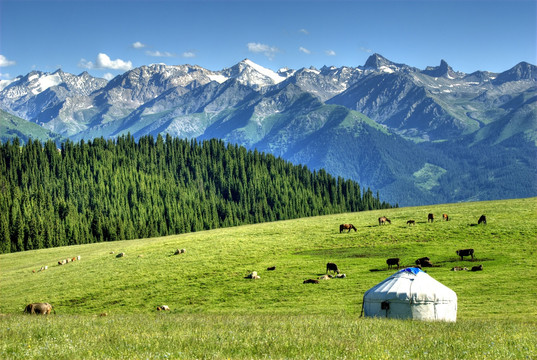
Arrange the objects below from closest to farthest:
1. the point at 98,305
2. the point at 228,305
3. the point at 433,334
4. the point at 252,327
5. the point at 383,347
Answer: the point at 383,347 < the point at 433,334 < the point at 252,327 < the point at 228,305 < the point at 98,305

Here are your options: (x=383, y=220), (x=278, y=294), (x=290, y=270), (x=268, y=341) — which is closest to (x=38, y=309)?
(x=278, y=294)

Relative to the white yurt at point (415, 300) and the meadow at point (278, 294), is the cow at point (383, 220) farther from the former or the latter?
the white yurt at point (415, 300)

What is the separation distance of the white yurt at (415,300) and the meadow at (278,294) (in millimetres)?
2463

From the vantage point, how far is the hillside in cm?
4897

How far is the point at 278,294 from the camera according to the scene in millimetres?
53812

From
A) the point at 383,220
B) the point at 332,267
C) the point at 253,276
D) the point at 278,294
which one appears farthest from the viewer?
the point at 383,220

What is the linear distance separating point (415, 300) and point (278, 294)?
69.6 ft

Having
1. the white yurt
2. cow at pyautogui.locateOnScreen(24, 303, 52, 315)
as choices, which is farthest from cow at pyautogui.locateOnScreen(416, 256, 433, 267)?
cow at pyautogui.locateOnScreen(24, 303, 52, 315)

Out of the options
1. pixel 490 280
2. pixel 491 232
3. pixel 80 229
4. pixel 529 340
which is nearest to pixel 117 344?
pixel 529 340

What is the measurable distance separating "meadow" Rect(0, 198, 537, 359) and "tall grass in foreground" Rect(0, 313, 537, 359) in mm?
83

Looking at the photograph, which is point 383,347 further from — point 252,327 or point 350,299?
point 350,299

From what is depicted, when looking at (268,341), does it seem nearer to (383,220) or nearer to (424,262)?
(424,262)

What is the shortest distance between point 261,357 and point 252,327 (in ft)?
25.2

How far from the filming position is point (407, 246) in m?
75.3
